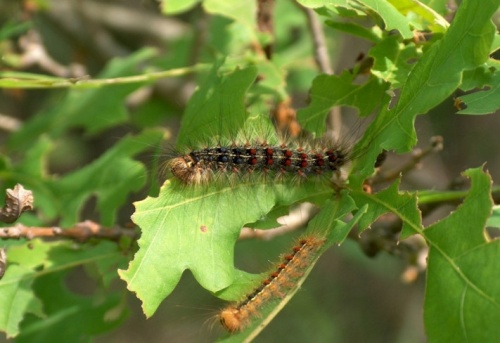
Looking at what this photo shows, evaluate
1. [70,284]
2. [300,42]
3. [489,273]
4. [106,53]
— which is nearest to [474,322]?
[489,273]

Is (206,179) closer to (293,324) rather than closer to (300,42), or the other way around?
(300,42)

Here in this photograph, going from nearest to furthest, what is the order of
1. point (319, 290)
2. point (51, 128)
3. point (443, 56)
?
1. point (443, 56)
2. point (51, 128)
3. point (319, 290)

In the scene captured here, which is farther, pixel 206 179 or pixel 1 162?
pixel 1 162

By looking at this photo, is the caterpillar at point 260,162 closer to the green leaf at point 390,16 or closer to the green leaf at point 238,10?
the green leaf at point 390,16

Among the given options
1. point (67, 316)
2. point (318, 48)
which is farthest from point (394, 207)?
point (67, 316)

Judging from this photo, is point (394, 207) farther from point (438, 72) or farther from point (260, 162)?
point (260, 162)

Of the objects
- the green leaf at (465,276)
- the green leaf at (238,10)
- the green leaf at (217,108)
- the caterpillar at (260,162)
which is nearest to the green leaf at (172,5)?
the green leaf at (238,10)
